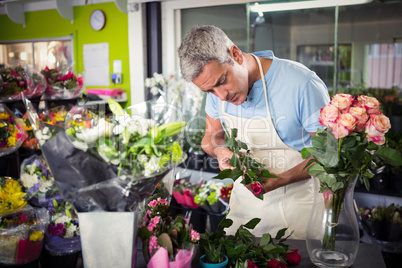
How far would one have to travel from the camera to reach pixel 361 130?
1.29 metres

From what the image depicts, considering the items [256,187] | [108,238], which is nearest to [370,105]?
[256,187]

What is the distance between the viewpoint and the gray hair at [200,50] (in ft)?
5.21

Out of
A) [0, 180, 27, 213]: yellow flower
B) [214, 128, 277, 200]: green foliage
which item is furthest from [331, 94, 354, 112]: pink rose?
[0, 180, 27, 213]: yellow flower

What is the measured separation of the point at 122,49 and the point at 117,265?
14.8ft

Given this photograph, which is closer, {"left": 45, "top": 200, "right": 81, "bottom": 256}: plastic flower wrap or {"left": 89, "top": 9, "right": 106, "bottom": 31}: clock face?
{"left": 45, "top": 200, "right": 81, "bottom": 256}: plastic flower wrap

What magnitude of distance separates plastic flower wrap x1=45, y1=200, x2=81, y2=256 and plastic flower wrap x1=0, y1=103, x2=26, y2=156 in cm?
73

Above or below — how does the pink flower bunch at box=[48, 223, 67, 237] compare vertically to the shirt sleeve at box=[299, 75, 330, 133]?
below

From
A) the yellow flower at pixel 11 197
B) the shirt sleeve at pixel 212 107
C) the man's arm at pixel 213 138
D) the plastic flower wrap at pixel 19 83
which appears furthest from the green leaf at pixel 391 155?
the plastic flower wrap at pixel 19 83

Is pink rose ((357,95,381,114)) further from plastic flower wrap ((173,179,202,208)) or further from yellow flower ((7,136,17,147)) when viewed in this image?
plastic flower wrap ((173,179,202,208))

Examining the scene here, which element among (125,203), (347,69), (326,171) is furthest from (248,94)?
(347,69)

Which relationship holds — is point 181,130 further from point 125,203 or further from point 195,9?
point 195,9

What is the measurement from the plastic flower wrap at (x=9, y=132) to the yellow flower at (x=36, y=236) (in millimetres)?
852

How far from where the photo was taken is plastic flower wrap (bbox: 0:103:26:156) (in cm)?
227

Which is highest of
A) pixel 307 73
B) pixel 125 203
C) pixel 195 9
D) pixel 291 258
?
pixel 195 9
